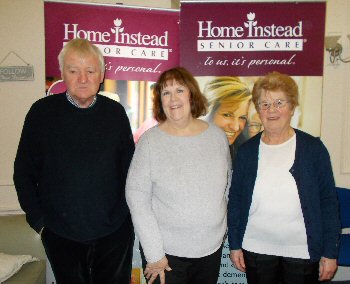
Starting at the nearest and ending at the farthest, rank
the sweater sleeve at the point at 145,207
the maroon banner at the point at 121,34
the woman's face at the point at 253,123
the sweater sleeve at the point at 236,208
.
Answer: the sweater sleeve at the point at 145,207 → the sweater sleeve at the point at 236,208 → the maroon banner at the point at 121,34 → the woman's face at the point at 253,123

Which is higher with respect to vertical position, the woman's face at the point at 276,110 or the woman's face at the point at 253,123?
the woman's face at the point at 276,110

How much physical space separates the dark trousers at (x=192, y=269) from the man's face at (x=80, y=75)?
0.78 meters

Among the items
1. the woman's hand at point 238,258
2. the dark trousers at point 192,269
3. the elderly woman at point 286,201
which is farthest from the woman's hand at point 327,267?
the dark trousers at point 192,269

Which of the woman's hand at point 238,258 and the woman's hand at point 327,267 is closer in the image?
the woman's hand at point 327,267

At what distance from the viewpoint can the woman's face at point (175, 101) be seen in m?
1.55

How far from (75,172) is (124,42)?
1.16 m

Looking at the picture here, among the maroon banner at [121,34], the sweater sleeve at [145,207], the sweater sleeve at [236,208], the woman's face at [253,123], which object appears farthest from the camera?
the woman's face at [253,123]

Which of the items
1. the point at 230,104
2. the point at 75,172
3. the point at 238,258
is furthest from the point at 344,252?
the point at 75,172

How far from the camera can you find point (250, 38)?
92.0 inches

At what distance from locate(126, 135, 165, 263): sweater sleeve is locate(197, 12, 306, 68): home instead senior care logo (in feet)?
3.69

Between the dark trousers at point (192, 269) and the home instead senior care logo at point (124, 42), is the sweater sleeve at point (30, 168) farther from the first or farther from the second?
the home instead senior care logo at point (124, 42)

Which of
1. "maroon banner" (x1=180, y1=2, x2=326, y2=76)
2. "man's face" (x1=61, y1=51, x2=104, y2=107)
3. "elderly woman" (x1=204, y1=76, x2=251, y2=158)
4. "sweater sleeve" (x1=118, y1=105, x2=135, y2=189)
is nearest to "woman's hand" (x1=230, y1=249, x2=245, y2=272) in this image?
"sweater sleeve" (x1=118, y1=105, x2=135, y2=189)

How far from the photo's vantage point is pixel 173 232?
1523mm

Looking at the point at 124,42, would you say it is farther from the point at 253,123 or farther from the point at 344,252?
the point at 344,252
